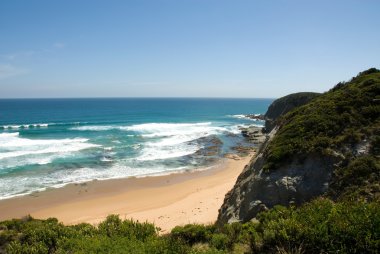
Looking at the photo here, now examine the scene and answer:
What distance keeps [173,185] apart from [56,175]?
38.2 ft

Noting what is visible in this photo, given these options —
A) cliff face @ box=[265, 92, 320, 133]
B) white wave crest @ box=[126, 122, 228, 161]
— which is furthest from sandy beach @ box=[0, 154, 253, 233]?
cliff face @ box=[265, 92, 320, 133]

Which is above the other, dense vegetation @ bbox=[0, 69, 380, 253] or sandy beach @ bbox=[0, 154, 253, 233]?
dense vegetation @ bbox=[0, 69, 380, 253]

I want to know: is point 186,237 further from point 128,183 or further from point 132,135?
point 132,135

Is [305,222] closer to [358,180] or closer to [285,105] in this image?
[358,180]

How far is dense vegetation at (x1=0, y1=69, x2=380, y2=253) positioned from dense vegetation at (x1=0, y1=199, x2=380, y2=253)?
2cm

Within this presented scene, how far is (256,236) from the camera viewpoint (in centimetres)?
961

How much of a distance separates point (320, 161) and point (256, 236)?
654cm

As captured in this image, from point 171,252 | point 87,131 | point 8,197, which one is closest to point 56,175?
point 8,197

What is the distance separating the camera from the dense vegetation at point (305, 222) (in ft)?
27.5

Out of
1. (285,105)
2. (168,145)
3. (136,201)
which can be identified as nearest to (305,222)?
(136,201)

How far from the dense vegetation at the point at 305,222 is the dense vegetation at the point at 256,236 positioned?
22 mm

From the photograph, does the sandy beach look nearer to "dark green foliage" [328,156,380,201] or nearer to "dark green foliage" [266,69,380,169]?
A: "dark green foliage" [266,69,380,169]

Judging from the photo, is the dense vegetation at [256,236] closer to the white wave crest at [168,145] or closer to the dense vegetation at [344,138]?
the dense vegetation at [344,138]

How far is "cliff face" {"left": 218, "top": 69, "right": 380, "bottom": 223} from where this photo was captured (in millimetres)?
13250
